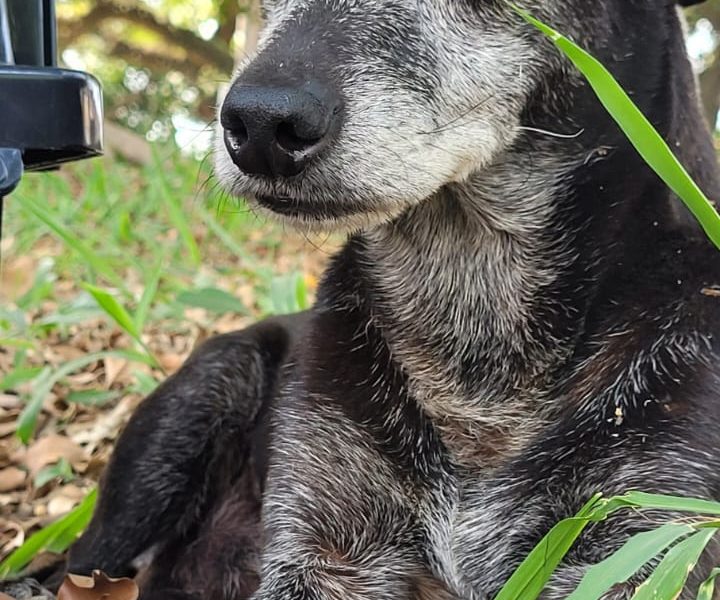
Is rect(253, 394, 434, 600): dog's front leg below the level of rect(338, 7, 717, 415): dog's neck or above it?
below

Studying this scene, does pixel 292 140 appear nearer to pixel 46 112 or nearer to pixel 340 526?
pixel 46 112

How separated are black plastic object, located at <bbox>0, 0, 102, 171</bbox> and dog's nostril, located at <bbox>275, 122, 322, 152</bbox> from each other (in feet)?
1.40

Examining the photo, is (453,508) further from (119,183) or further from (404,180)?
(119,183)

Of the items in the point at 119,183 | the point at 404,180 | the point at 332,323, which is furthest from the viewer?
the point at 119,183

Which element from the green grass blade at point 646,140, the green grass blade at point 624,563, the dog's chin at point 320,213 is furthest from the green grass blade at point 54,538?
the green grass blade at point 646,140

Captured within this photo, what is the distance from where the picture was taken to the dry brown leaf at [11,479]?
2.86 metres

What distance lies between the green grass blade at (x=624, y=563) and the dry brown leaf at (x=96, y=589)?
3.59 ft

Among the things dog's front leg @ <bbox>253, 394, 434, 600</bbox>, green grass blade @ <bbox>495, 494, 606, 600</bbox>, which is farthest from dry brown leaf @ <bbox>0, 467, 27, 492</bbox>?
green grass blade @ <bbox>495, 494, 606, 600</bbox>

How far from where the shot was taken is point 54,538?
250 centimetres

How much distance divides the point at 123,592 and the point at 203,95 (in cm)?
1054

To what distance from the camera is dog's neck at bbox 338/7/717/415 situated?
197 cm

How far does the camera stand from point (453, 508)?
6.33 feet

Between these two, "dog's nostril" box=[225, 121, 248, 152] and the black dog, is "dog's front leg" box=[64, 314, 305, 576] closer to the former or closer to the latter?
the black dog

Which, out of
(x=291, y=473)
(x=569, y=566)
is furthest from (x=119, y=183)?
(x=569, y=566)
